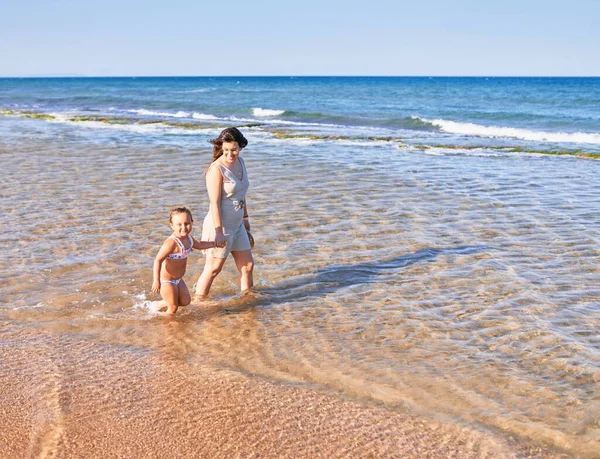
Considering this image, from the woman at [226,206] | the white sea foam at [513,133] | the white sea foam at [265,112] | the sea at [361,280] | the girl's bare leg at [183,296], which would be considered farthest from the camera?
the white sea foam at [265,112]

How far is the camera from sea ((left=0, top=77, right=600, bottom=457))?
478 centimetres

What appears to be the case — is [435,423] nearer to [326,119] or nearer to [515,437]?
[515,437]

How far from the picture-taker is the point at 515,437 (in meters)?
4.06

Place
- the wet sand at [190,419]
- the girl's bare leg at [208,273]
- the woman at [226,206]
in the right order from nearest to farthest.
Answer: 1. the wet sand at [190,419]
2. the woman at [226,206]
3. the girl's bare leg at [208,273]

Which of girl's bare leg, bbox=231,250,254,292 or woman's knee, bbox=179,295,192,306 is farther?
girl's bare leg, bbox=231,250,254,292

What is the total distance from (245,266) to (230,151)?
1180 millimetres

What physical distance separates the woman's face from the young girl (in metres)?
0.57

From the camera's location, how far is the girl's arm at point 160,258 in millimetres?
5887

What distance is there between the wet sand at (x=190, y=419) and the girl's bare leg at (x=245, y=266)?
1.63 m

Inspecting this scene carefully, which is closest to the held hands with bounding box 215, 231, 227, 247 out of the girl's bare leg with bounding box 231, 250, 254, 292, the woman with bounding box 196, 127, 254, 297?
the woman with bounding box 196, 127, 254, 297

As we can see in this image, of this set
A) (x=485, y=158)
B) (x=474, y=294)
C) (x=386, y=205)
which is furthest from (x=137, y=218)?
(x=485, y=158)

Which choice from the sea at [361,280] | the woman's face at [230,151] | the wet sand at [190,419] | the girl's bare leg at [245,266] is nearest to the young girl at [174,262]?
the sea at [361,280]

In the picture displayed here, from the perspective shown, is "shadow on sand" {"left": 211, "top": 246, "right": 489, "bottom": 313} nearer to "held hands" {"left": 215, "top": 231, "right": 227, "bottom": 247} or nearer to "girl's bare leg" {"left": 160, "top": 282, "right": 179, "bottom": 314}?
"girl's bare leg" {"left": 160, "top": 282, "right": 179, "bottom": 314}

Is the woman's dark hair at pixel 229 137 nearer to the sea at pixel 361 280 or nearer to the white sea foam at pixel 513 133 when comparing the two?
the sea at pixel 361 280
